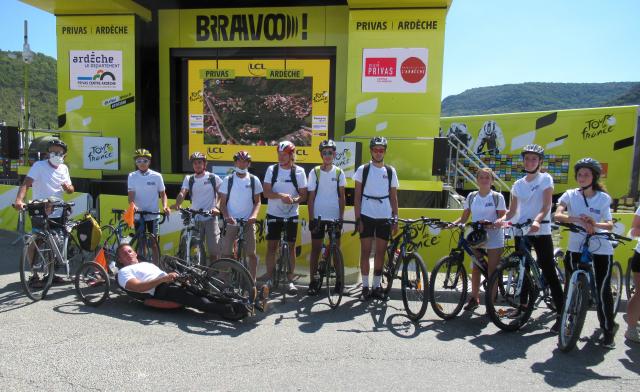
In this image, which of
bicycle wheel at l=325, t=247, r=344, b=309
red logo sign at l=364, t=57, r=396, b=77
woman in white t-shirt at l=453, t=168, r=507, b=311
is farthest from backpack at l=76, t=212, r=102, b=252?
red logo sign at l=364, t=57, r=396, b=77

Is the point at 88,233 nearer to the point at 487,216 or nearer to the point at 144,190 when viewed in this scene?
the point at 144,190

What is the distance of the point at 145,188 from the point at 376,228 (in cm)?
324

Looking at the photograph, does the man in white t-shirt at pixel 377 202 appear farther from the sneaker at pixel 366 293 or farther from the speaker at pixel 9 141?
the speaker at pixel 9 141

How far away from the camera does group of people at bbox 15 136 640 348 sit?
165 inches

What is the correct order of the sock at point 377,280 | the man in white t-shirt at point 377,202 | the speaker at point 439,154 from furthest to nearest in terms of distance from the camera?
1. the speaker at point 439,154
2. the sock at point 377,280
3. the man in white t-shirt at point 377,202

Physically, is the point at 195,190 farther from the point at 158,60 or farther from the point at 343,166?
the point at 158,60

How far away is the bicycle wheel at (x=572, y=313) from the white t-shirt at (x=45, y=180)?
6.16 metres

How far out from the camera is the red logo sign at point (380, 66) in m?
9.40

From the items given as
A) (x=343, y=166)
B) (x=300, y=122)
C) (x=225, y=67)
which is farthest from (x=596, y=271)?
(x=225, y=67)

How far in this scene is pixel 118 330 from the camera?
430 cm

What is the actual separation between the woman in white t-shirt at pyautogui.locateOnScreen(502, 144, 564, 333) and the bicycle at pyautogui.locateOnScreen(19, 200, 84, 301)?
5.45 metres

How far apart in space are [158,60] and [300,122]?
3990mm

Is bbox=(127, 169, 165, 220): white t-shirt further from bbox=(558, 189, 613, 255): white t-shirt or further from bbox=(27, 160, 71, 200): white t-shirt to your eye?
bbox=(558, 189, 613, 255): white t-shirt

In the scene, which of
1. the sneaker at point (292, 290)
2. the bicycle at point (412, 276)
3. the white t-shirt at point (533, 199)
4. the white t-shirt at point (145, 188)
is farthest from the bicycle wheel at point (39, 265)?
the white t-shirt at point (533, 199)
